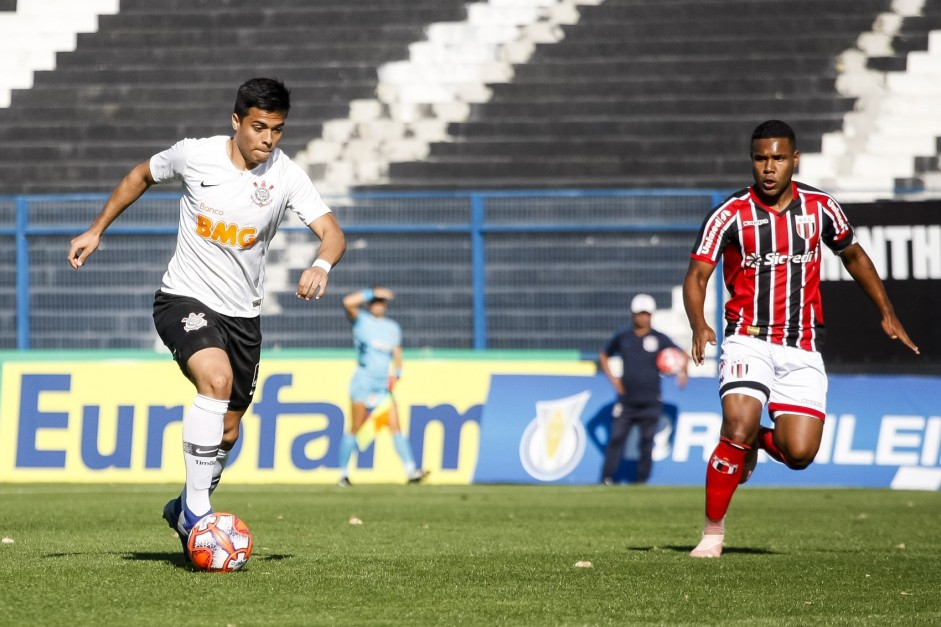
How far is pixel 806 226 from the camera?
7.78 meters

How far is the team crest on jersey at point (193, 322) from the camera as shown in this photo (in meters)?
6.88

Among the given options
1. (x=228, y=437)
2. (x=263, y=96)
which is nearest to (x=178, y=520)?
(x=228, y=437)

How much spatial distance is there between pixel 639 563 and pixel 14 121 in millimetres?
15470

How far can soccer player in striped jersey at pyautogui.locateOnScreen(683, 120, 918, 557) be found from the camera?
7656 mm

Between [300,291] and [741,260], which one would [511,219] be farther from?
[300,291]

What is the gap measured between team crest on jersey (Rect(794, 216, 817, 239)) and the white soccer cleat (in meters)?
1.64

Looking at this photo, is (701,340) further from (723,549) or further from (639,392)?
(639,392)

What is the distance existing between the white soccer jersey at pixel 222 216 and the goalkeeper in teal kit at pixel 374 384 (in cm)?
789

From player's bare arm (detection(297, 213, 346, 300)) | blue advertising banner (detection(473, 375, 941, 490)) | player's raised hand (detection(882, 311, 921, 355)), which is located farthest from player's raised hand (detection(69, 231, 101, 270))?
blue advertising banner (detection(473, 375, 941, 490))

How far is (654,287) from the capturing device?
16.6 metres

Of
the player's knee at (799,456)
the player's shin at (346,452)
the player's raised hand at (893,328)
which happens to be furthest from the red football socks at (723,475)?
the player's shin at (346,452)

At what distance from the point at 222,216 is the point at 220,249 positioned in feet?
0.52

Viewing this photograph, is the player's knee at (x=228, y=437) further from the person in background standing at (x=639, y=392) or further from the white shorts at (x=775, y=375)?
the person in background standing at (x=639, y=392)

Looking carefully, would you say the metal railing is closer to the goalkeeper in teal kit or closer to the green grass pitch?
the goalkeeper in teal kit
